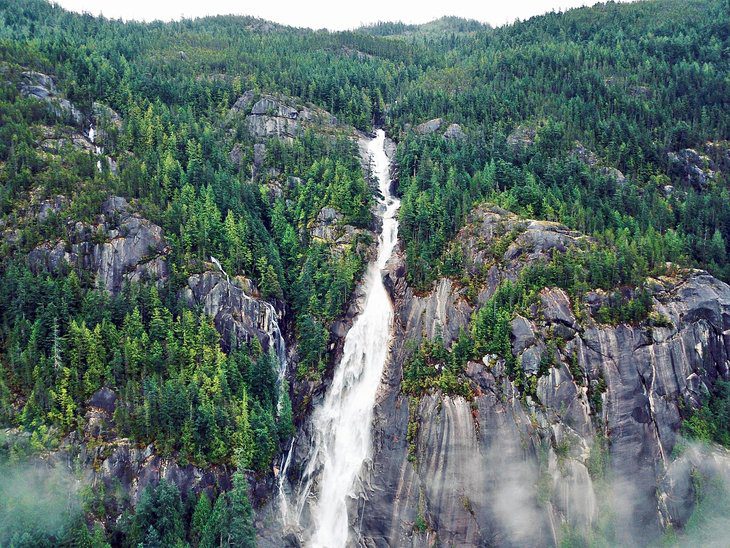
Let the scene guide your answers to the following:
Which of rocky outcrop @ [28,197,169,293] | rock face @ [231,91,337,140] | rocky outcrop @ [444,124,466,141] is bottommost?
rocky outcrop @ [28,197,169,293]

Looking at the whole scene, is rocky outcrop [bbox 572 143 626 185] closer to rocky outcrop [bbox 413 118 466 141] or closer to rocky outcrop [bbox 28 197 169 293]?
rocky outcrop [bbox 413 118 466 141]

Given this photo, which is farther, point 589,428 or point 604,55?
point 604,55

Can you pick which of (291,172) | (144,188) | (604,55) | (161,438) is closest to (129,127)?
(144,188)

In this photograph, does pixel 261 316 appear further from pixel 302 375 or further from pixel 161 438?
pixel 161 438

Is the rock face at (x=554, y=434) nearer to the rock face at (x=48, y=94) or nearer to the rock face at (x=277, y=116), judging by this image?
the rock face at (x=277, y=116)

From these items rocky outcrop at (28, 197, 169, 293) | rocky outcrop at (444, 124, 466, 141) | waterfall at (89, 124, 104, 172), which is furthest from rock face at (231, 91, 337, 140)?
rocky outcrop at (28, 197, 169, 293)

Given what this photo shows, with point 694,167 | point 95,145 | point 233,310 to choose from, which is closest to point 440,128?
point 694,167
